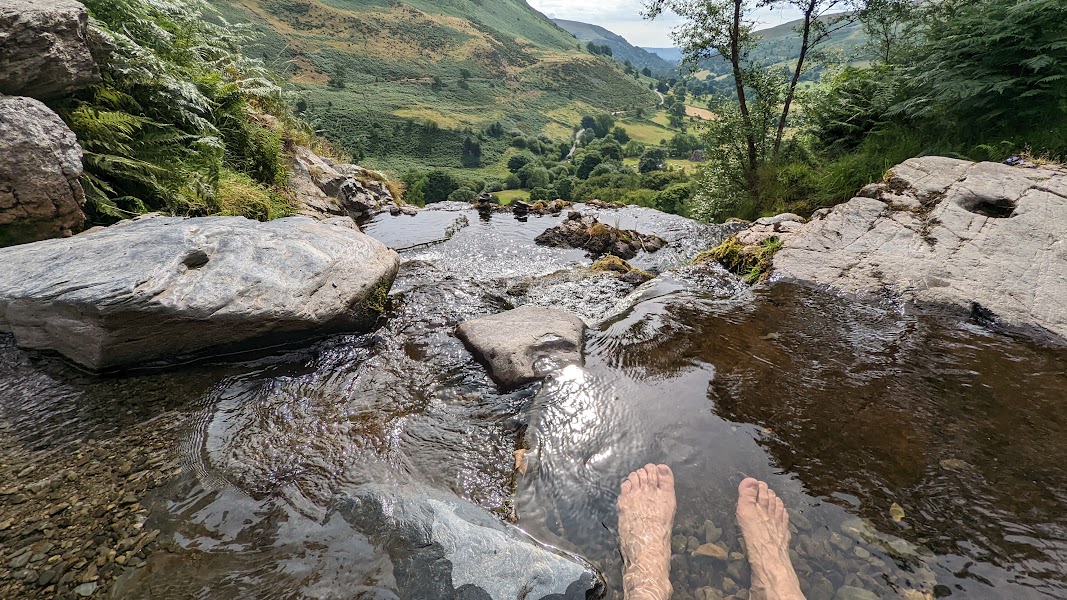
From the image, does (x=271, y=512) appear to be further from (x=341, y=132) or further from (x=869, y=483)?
(x=341, y=132)

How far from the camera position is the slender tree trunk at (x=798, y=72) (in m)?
12.9

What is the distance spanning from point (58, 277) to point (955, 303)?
974 cm

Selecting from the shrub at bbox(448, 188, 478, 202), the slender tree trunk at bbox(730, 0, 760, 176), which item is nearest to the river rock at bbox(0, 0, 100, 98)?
the slender tree trunk at bbox(730, 0, 760, 176)

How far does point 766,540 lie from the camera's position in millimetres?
2732

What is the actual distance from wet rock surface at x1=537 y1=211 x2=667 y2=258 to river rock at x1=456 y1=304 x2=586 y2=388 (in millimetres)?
6217

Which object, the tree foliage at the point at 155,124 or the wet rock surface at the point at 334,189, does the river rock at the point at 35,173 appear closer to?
the tree foliage at the point at 155,124

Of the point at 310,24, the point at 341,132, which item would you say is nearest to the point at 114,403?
the point at 341,132

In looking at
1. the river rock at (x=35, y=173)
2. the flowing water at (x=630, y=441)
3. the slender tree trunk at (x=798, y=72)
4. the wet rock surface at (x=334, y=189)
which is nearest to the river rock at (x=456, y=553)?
the flowing water at (x=630, y=441)

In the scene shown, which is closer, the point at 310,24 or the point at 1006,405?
the point at 1006,405

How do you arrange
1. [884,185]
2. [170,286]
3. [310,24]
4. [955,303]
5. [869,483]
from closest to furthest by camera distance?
[869,483]
[170,286]
[955,303]
[884,185]
[310,24]

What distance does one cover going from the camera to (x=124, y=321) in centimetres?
380

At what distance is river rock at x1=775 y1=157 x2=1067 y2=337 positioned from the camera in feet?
17.0

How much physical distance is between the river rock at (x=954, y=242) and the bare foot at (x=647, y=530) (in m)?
4.88

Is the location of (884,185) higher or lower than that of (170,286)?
higher
